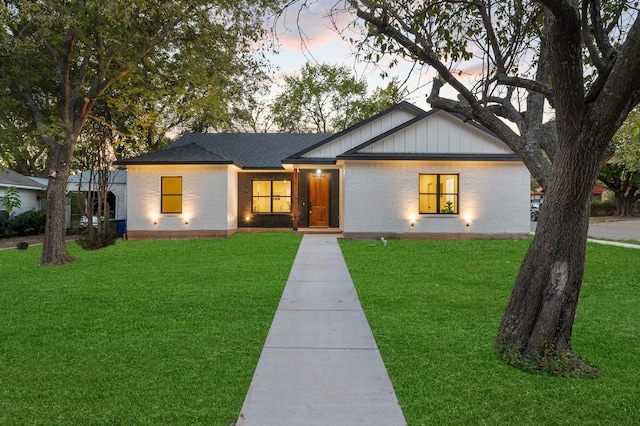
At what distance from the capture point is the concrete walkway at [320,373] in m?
2.75

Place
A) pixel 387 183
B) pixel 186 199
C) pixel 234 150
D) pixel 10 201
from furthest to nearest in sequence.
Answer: pixel 234 150
pixel 10 201
pixel 186 199
pixel 387 183

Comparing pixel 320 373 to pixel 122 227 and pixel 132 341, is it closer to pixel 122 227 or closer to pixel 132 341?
pixel 132 341

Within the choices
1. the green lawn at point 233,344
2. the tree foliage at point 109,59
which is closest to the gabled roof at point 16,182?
the tree foliage at point 109,59

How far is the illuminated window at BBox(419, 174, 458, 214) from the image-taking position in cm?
1482

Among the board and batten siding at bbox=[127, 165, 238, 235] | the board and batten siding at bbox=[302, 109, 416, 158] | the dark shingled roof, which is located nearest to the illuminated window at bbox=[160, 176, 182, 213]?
the board and batten siding at bbox=[127, 165, 238, 235]

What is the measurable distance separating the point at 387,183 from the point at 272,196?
18.7ft

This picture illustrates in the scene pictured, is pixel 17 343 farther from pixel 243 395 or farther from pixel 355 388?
pixel 355 388

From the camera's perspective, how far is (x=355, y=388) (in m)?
3.14

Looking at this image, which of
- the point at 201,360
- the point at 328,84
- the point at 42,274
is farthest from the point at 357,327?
the point at 328,84

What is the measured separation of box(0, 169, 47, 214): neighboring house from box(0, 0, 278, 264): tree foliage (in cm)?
844

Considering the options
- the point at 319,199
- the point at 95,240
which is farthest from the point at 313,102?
the point at 95,240

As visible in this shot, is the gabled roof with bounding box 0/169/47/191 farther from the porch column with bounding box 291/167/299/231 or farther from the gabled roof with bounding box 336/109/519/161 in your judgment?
the gabled roof with bounding box 336/109/519/161

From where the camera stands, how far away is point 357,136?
1566 centimetres

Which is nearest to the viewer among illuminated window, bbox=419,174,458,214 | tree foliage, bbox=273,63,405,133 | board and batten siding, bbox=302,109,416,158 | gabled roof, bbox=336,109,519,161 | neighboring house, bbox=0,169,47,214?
gabled roof, bbox=336,109,519,161
